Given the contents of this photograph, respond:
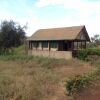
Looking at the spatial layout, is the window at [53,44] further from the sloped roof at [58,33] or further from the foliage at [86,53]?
the foliage at [86,53]

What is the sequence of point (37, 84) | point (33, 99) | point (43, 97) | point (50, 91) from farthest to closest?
Answer: 1. point (37, 84)
2. point (50, 91)
3. point (43, 97)
4. point (33, 99)

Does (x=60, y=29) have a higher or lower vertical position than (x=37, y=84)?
higher

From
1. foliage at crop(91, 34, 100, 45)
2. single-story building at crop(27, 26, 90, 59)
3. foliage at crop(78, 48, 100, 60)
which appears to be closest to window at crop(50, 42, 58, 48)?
single-story building at crop(27, 26, 90, 59)

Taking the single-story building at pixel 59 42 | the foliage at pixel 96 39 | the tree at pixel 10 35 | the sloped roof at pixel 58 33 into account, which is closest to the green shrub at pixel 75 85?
the single-story building at pixel 59 42

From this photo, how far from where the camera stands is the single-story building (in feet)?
109

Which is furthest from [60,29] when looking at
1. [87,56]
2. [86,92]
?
[86,92]

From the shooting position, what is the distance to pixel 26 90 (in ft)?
40.9

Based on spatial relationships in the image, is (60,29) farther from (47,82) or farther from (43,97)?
(43,97)

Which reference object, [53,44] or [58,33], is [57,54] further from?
[58,33]

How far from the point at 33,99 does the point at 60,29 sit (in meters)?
26.1

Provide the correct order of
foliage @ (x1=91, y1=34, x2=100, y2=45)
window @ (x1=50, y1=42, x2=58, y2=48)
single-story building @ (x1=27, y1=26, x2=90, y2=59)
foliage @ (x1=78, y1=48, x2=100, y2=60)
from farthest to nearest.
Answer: foliage @ (x1=91, y1=34, x2=100, y2=45) → window @ (x1=50, y1=42, x2=58, y2=48) → single-story building @ (x1=27, y1=26, x2=90, y2=59) → foliage @ (x1=78, y1=48, x2=100, y2=60)

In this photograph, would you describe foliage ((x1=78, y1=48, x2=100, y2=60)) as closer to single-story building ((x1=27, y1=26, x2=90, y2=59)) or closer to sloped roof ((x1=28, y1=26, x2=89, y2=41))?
single-story building ((x1=27, y1=26, x2=90, y2=59))

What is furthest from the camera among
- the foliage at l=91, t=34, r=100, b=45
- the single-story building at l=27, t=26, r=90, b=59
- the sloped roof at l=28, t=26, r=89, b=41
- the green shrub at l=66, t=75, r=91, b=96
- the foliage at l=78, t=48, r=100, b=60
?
the foliage at l=91, t=34, r=100, b=45

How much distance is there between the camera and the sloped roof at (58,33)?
33519 millimetres
